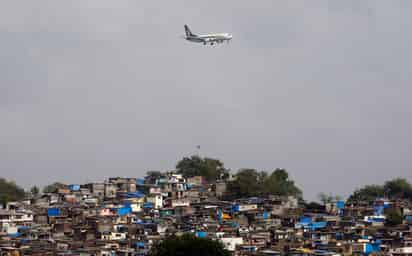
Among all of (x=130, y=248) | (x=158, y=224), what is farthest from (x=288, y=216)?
(x=130, y=248)

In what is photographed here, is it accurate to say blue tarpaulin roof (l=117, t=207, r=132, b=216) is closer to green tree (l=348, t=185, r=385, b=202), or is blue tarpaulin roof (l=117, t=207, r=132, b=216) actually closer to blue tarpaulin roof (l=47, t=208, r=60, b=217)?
blue tarpaulin roof (l=47, t=208, r=60, b=217)

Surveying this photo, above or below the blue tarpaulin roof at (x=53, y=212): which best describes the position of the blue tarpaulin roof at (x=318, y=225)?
below

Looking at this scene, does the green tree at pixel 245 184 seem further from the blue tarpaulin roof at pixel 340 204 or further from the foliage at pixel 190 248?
the foliage at pixel 190 248

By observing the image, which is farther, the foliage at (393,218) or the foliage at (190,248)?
the foliage at (393,218)

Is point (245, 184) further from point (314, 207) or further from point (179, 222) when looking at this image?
point (179, 222)

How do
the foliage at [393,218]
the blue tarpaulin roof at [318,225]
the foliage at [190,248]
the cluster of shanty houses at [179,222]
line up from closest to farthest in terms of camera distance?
the foliage at [190,248] < the cluster of shanty houses at [179,222] < the blue tarpaulin roof at [318,225] < the foliage at [393,218]

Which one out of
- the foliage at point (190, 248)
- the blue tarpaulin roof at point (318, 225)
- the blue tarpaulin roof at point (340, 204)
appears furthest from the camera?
the blue tarpaulin roof at point (340, 204)

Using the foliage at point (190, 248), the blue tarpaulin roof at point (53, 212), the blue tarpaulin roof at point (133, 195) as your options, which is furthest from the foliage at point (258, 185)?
the foliage at point (190, 248)

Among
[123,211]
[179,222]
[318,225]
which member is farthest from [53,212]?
[318,225]
